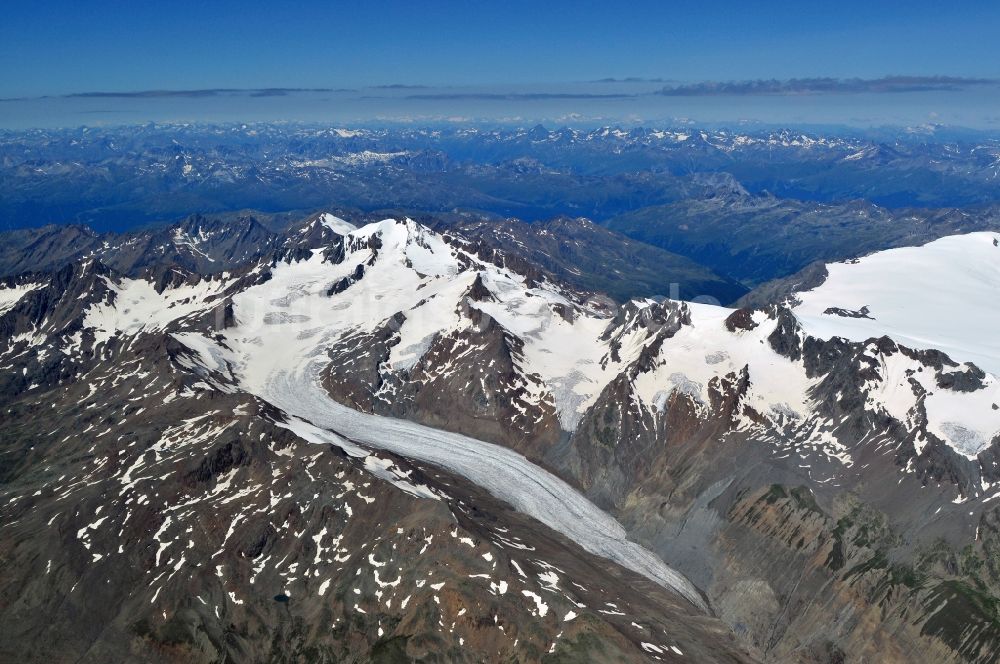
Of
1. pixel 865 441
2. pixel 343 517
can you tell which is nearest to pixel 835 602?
pixel 865 441

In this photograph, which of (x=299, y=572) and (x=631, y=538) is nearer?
(x=299, y=572)

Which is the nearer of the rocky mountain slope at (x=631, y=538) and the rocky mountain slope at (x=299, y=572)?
the rocky mountain slope at (x=299, y=572)

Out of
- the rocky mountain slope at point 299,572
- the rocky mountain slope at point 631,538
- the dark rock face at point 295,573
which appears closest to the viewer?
the rocky mountain slope at point 299,572

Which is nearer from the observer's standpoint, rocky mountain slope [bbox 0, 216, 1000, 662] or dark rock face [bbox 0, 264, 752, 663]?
dark rock face [bbox 0, 264, 752, 663]

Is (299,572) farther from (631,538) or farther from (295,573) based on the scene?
(631,538)

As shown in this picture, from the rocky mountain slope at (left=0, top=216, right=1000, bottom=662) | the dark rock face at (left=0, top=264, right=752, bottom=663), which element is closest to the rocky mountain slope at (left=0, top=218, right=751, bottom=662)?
the dark rock face at (left=0, top=264, right=752, bottom=663)

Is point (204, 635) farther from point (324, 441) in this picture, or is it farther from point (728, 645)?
point (728, 645)

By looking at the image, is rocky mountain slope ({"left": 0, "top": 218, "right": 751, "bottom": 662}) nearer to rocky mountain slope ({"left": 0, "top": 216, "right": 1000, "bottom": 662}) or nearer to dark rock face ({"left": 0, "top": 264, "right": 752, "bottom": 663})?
dark rock face ({"left": 0, "top": 264, "right": 752, "bottom": 663})

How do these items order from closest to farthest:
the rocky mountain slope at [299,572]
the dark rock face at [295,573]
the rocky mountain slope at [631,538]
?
the rocky mountain slope at [299,572], the dark rock face at [295,573], the rocky mountain slope at [631,538]

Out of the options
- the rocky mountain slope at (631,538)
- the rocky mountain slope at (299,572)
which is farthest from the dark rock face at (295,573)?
the rocky mountain slope at (631,538)

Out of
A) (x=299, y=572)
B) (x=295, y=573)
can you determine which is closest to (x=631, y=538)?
(x=299, y=572)

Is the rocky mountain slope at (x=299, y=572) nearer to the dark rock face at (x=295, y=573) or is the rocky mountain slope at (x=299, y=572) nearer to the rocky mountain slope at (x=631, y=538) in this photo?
the dark rock face at (x=295, y=573)
